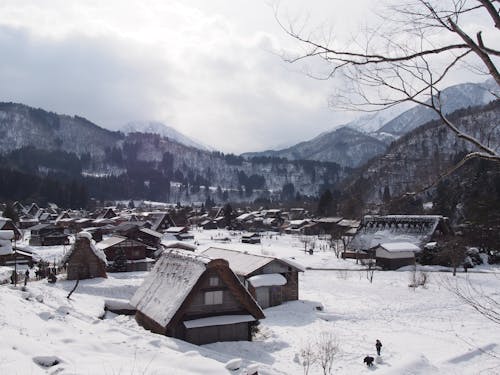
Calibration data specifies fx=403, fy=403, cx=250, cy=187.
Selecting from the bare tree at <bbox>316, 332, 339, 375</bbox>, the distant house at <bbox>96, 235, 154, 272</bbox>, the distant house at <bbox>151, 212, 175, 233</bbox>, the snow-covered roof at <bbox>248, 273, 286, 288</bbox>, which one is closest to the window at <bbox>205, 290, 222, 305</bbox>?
the bare tree at <bbox>316, 332, 339, 375</bbox>

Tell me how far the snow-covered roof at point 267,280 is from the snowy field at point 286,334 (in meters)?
1.72

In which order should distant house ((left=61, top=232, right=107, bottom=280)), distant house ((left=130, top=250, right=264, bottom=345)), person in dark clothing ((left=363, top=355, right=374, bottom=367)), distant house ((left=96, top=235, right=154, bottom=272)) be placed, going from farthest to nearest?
distant house ((left=96, top=235, right=154, bottom=272))
distant house ((left=61, top=232, right=107, bottom=280))
distant house ((left=130, top=250, right=264, bottom=345))
person in dark clothing ((left=363, top=355, right=374, bottom=367))

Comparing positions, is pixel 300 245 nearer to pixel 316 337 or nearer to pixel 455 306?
pixel 455 306

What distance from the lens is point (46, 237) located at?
2366 inches

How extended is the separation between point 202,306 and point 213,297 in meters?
0.63

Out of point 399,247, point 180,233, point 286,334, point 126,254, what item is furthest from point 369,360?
point 180,233

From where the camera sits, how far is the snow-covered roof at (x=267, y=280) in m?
26.4

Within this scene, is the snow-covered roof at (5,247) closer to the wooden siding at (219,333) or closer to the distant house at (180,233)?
the wooden siding at (219,333)

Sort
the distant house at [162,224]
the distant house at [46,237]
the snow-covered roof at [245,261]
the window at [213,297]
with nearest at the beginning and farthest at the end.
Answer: the window at [213,297], the snow-covered roof at [245,261], the distant house at [46,237], the distant house at [162,224]

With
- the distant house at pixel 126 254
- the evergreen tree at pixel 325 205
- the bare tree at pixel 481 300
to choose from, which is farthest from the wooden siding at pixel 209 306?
the evergreen tree at pixel 325 205

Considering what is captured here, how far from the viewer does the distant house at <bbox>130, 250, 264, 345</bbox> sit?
17609mm

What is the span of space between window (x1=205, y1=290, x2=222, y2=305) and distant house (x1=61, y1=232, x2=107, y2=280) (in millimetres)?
17873

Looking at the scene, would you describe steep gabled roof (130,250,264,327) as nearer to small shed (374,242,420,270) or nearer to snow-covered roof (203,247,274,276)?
snow-covered roof (203,247,274,276)

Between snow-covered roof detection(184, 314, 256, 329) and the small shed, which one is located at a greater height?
snow-covered roof detection(184, 314, 256, 329)
